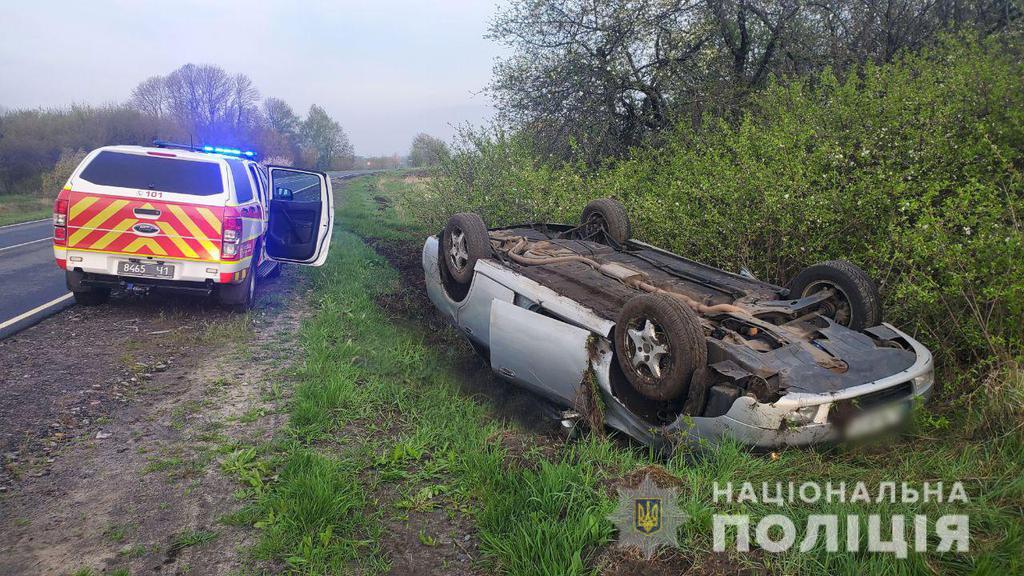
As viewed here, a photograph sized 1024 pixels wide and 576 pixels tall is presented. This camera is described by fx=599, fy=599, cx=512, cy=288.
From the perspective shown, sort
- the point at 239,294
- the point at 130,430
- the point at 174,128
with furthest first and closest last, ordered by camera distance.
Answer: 1. the point at 174,128
2. the point at 239,294
3. the point at 130,430

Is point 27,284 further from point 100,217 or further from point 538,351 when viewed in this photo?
point 538,351

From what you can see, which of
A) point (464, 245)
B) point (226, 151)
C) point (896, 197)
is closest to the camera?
point (896, 197)

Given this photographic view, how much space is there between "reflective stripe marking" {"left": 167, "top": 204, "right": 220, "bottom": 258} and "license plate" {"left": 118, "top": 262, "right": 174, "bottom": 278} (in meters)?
0.39

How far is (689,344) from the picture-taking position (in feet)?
10.7

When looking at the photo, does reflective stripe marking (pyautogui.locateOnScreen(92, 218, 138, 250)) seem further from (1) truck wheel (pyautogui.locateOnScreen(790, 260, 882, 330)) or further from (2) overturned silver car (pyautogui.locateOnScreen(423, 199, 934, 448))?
(1) truck wheel (pyautogui.locateOnScreen(790, 260, 882, 330))

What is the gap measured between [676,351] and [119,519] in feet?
9.67

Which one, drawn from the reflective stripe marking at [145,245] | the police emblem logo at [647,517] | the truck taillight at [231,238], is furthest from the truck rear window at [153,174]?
the police emblem logo at [647,517]

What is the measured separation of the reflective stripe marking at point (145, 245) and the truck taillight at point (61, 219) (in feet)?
1.95

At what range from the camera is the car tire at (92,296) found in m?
6.42

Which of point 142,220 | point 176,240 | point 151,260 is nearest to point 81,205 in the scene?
point 142,220

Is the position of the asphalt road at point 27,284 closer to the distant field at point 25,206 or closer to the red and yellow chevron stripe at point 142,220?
the red and yellow chevron stripe at point 142,220

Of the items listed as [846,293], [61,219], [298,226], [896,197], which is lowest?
[846,293]

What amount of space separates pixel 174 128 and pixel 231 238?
38607 mm

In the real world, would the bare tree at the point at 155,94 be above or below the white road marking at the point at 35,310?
above
